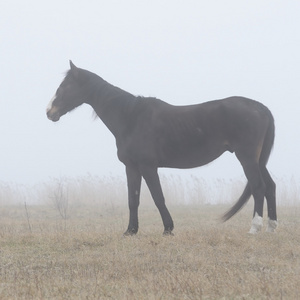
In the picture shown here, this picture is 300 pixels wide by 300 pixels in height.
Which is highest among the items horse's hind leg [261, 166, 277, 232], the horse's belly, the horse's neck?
the horse's neck

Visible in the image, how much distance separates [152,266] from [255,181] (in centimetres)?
311

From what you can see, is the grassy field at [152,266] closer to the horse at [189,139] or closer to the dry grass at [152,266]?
the dry grass at [152,266]

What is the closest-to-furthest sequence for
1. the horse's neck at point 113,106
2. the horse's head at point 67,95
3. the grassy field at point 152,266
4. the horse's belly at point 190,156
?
1. the grassy field at point 152,266
2. the horse's belly at point 190,156
3. the horse's neck at point 113,106
4. the horse's head at point 67,95

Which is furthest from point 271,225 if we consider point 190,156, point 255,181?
point 190,156

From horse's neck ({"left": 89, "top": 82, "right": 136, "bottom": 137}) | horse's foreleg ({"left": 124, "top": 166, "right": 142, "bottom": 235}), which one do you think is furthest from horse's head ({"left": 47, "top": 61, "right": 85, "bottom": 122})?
horse's foreleg ({"left": 124, "top": 166, "right": 142, "bottom": 235})

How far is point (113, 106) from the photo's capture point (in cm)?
894

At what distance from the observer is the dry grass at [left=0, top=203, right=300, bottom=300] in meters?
4.65

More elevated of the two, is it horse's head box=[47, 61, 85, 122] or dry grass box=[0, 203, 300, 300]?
horse's head box=[47, 61, 85, 122]

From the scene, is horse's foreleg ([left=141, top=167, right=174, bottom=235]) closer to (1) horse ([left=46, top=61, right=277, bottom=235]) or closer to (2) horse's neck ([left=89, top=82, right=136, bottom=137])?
(1) horse ([left=46, top=61, right=277, bottom=235])

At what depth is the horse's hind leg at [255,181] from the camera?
8.27 m

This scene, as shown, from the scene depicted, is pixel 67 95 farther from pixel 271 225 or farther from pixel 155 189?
pixel 271 225

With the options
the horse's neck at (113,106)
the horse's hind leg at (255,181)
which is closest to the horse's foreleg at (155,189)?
the horse's neck at (113,106)

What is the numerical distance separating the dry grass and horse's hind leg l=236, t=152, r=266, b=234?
0.76 ft

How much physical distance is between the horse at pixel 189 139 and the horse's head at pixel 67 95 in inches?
31.4
